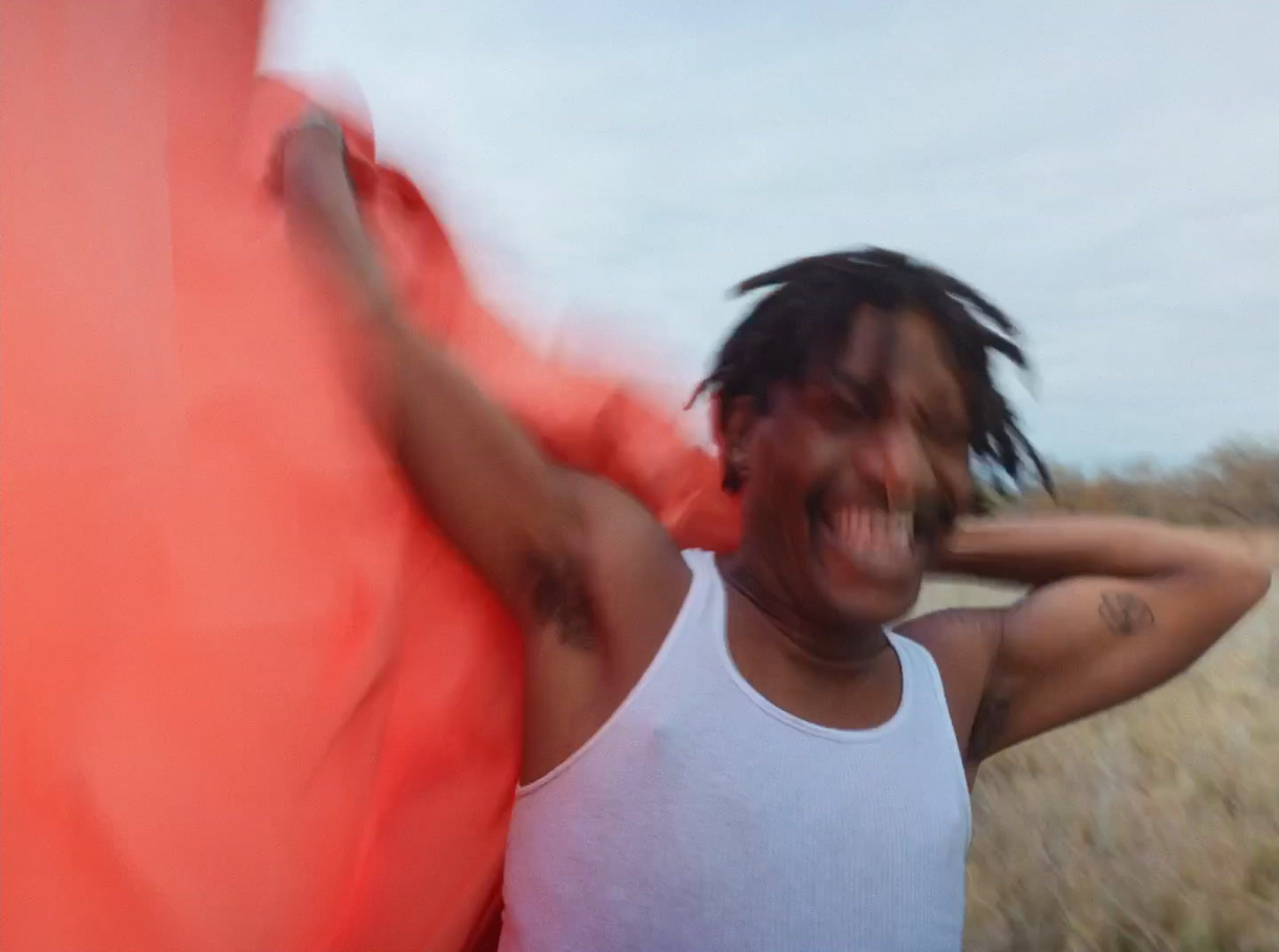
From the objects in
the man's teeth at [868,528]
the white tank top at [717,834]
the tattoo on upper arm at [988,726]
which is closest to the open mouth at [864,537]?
the man's teeth at [868,528]

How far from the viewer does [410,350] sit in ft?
2.57

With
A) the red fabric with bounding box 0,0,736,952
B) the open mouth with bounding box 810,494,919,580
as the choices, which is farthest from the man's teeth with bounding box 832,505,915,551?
the red fabric with bounding box 0,0,736,952

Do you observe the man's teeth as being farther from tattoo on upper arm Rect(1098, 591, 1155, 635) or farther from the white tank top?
tattoo on upper arm Rect(1098, 591, 1155, 635)

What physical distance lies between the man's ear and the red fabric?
0.17 meters

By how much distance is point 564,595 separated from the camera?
0.81m

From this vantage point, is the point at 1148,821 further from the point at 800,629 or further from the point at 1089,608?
the point at 800,629

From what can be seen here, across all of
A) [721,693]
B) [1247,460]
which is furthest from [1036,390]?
[721,693]

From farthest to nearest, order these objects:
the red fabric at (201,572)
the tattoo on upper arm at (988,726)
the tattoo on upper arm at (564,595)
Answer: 1. the tattoo on upper arm at (988,726)
2. the tattoo on upper arm at (564,595)
3. the red fabric at (201,572)

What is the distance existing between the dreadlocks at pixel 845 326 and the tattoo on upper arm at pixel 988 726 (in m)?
0.22

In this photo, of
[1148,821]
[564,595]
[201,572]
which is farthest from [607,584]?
[1148,821]

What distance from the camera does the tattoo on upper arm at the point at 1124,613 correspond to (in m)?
1.07

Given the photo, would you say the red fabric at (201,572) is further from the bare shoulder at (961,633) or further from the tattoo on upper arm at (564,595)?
the bare shoulder at (961,633)

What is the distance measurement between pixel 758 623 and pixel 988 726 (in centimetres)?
29

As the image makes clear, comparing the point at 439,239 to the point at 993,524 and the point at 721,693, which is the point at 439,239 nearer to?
the point at 721,693
